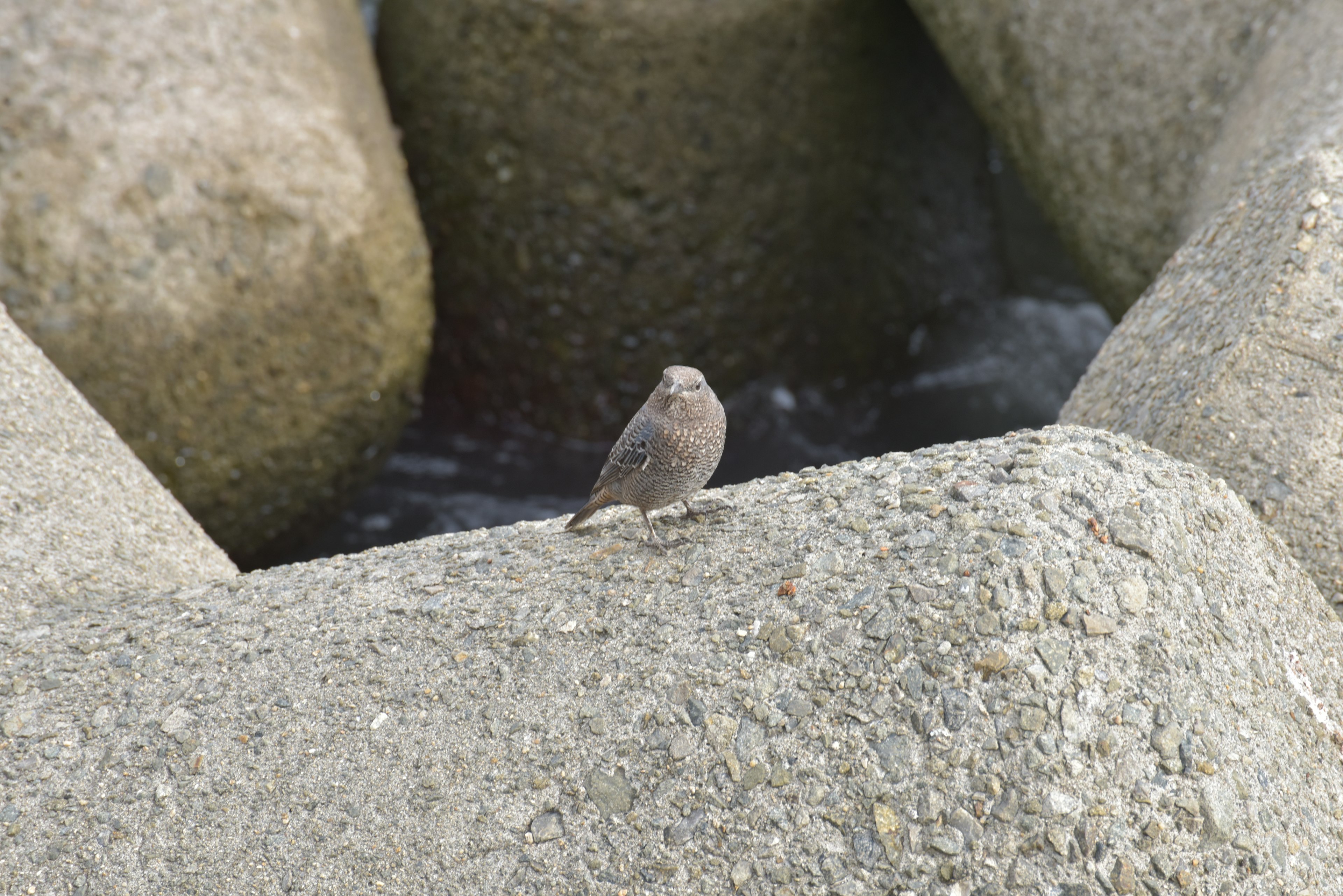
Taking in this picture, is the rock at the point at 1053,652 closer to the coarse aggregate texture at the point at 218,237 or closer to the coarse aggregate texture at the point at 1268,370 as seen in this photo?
the coarse aggregate texture at the point at 1268,370

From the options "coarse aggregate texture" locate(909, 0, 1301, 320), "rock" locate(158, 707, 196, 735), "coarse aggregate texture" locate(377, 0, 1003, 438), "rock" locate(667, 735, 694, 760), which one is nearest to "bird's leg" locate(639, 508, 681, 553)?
"rock" locate(667, 735, 694, 760)

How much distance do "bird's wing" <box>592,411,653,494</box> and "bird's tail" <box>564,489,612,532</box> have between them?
0.27ft

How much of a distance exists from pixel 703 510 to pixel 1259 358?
1.70 meters

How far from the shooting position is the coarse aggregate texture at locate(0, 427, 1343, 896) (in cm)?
226

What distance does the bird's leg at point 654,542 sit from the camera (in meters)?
2.98

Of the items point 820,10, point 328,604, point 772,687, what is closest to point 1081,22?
point 820,10

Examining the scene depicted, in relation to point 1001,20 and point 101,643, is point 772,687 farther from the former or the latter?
point 1001,20

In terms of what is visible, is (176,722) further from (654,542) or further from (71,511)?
(654,542)

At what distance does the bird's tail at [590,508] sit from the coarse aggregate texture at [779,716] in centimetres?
16

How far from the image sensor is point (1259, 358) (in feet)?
10.1

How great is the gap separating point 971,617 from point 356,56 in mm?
4564

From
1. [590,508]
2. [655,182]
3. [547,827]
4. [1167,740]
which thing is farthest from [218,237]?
[1167,740]

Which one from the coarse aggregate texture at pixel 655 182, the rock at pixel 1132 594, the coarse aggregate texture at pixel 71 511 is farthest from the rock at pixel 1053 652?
the coarse aggregate texture at pixel 655 182

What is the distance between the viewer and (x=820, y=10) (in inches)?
232
